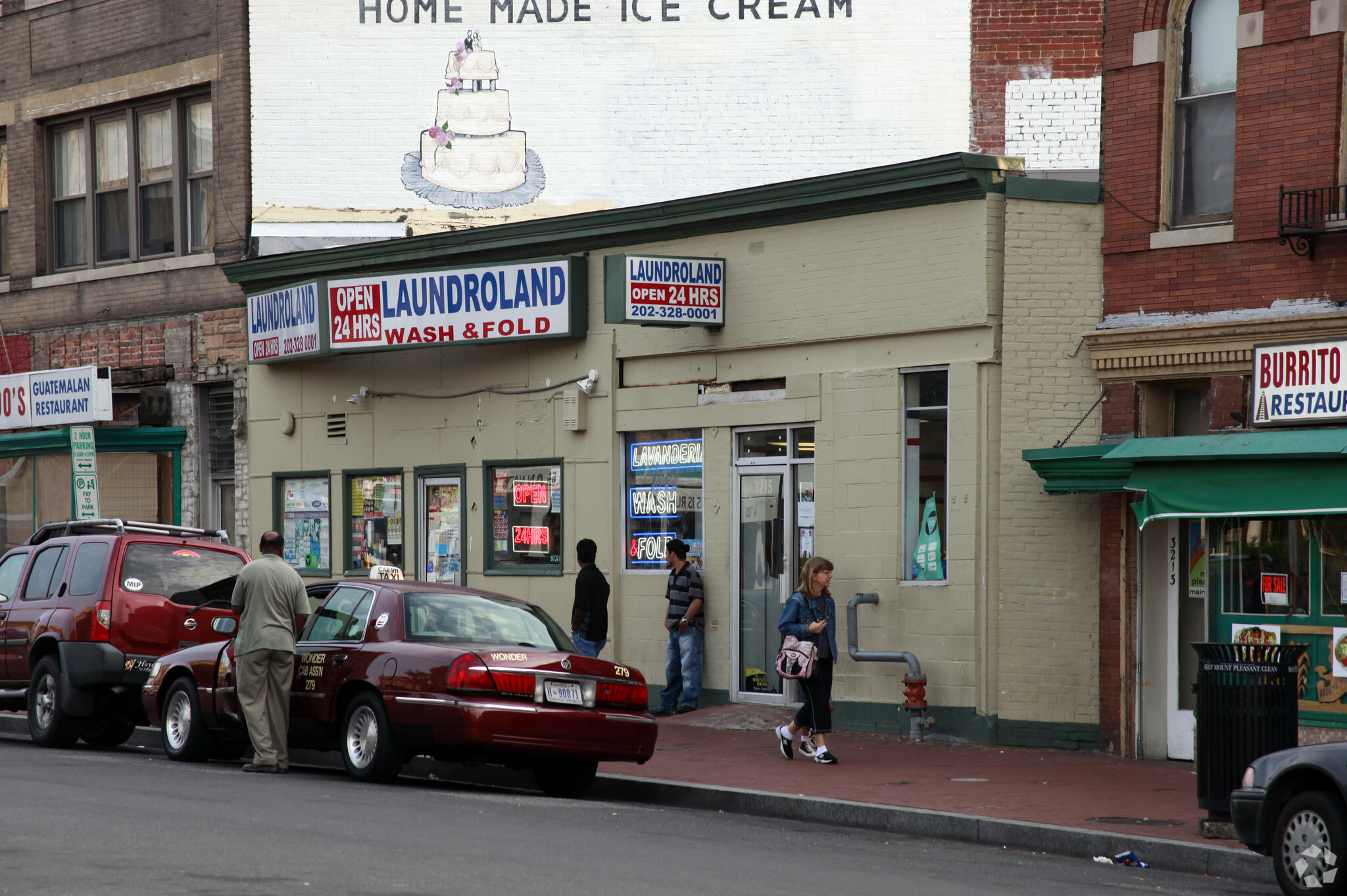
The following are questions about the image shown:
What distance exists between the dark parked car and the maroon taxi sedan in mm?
4402

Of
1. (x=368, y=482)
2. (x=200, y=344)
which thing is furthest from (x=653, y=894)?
(x=200, y=344)

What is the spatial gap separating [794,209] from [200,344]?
33.8 feet

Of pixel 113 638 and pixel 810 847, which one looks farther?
pixel 113 638

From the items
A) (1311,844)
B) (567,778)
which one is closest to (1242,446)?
(1311,844)

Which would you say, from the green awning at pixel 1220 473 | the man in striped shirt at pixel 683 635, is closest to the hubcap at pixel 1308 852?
the green awning at pixel 1220 473

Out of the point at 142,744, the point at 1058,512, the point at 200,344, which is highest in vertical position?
the point at 200,344

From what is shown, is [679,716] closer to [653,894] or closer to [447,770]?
[447,770]

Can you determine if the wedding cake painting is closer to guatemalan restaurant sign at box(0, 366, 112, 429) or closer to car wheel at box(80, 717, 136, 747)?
guatemalan restaurant sign at box(0, 366, 112, 429)

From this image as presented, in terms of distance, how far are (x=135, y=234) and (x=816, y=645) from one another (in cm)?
1450

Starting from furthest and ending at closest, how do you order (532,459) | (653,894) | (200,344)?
1. (200,344)
2. (532,459)
3. (653,894)

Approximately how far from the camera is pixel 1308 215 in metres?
12.7

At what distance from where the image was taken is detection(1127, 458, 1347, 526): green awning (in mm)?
11797

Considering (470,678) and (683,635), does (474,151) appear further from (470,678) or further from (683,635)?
(470,678)

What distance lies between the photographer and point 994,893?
7.96 meters
